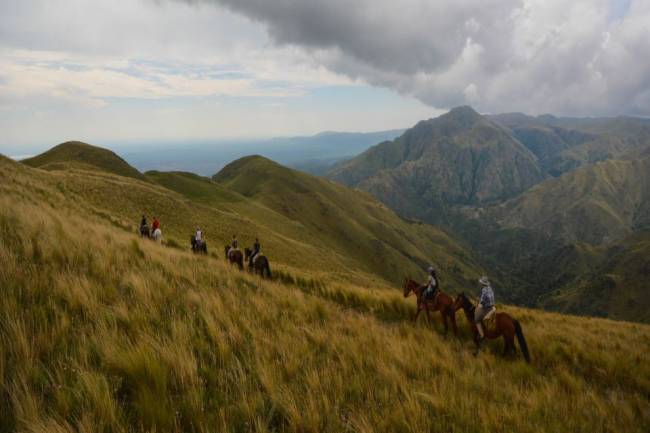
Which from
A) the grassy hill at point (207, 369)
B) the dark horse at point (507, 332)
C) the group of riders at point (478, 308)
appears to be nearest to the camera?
the grassy hill at point (207, 369)

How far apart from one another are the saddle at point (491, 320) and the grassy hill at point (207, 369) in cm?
184

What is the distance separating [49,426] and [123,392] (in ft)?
3.35

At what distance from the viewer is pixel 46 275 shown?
5402 mm

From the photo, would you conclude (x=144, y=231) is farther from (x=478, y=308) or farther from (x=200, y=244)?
(x=478, y=308)

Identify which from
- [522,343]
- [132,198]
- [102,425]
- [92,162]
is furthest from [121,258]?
[92,162]

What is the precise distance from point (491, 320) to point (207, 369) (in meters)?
8.79

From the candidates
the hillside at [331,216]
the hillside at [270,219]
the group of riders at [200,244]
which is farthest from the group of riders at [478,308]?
the hillside at [331,216]

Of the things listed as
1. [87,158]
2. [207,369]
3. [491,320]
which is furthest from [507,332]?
[87,158]

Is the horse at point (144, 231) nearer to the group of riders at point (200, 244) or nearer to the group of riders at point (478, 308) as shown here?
the group of riders at point (200, 244)

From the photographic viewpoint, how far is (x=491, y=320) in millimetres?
10211

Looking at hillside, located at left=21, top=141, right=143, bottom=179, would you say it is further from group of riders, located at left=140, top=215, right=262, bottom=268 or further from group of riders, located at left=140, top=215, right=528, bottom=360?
group of riders, located at left=140, top=215, right=528, bottom=360

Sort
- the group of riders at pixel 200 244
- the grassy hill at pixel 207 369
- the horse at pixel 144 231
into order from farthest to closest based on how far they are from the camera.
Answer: the horse at pixel 144 231
the group of riders at pixel 200 244
the grassy hill at pixel 207 369

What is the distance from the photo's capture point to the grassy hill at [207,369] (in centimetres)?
307

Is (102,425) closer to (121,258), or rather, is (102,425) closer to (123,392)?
(123,392)
